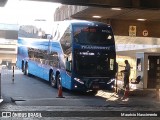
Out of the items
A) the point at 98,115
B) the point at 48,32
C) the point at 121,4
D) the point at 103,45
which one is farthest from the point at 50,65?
the point at 98,115

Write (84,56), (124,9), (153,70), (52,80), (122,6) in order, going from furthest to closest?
(153,70) → (52,80) → (124,9) → (84,56) → (122,6)

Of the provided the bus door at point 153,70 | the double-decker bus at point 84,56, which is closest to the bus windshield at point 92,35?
the double-decker bus at point 84,56

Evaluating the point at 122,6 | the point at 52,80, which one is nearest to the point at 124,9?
the point at 122,6

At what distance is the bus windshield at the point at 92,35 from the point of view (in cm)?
2134

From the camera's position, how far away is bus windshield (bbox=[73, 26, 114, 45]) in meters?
21.3

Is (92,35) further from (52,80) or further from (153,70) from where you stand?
(153,70)

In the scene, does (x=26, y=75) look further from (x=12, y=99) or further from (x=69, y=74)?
(x=12, y=99)

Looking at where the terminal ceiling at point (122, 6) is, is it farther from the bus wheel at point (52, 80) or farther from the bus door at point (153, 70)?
the bus wheel at point (52, 80)

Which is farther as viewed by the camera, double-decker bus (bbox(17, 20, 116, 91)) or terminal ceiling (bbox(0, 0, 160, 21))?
double-decker bus (bbox(17, 20, 116, 91))

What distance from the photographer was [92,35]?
21766 mm

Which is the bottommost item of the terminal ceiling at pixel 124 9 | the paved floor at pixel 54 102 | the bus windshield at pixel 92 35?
the paved floor at pixel 54 102

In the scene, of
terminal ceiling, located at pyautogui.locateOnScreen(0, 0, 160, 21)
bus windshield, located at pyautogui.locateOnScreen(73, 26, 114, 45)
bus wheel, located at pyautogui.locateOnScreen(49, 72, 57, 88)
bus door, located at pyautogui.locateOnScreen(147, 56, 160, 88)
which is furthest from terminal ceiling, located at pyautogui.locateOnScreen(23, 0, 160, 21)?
bus wheel, located at pyautogui.locateOnScreen(49, 72, 57, 88)

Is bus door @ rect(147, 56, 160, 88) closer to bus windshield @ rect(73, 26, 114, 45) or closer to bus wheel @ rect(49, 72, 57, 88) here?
bus windshield @ rect(73, 26, 114, 45)

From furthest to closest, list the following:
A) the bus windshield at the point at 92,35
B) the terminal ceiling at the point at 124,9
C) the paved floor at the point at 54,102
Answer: the bus windshield at the point at 92,35
the terminal ceiling at the point at 124,9
the paved floor at the point at 54,102
